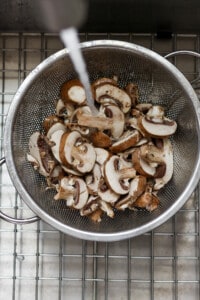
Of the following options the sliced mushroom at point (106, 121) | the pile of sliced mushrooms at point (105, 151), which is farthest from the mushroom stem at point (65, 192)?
the sliced mushroom at point (106, 121)

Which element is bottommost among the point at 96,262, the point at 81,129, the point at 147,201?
the point at 96,262

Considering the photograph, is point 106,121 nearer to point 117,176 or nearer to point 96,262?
point 117,176

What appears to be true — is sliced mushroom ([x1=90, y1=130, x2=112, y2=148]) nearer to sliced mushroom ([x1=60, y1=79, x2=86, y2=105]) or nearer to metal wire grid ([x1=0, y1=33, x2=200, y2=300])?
sliced mushroom ([x1=60, y1=79, x2=86, y2=105])

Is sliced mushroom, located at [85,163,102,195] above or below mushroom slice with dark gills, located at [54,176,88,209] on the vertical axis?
above

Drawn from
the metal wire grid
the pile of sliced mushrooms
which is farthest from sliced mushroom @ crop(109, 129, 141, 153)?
the metal wire grid

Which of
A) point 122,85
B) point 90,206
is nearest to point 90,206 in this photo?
point 90,206

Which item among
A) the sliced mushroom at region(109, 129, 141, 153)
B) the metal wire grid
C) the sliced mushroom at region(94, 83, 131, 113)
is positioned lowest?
the metal wire grid

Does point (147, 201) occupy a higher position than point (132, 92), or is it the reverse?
point (132, 92)
